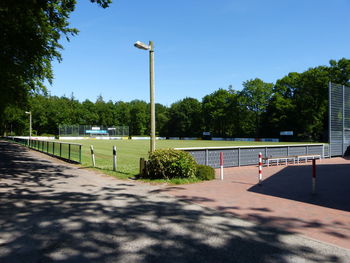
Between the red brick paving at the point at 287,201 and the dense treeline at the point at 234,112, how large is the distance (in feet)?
155

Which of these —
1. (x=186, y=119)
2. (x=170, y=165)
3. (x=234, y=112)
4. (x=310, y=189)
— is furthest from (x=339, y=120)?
(x=186, y=119)

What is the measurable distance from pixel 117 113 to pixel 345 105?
9712 cm

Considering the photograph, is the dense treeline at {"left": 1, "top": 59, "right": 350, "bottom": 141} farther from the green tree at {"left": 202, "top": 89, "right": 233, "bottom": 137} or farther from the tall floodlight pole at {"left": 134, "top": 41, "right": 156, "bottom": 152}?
the tall floodlight pole at {"left": 134, "top": 41, "right": 156, "bottom": 152}

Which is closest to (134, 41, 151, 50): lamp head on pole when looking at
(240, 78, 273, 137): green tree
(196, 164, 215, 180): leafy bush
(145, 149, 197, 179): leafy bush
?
(145, 149, 197, 179): leafy bush

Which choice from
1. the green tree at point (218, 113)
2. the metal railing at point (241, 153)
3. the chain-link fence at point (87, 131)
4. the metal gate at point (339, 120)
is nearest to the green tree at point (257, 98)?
Answer: the green tree at point (218, 113)

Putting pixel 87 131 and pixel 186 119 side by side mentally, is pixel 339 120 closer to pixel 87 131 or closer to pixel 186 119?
pixel 87 131

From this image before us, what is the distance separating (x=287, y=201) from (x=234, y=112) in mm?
83852

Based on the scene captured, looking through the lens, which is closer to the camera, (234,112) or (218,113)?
(234,112)

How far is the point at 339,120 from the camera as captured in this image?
20.6 metres

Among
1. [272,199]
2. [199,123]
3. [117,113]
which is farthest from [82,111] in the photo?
[272,199]

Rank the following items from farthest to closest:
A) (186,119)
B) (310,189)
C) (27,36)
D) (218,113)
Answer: (186,119) → (218,113) → (27,36) → (310,189)

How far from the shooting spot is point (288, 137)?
68.6m

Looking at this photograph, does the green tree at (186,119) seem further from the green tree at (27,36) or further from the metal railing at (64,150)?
the green tree at (27,36)

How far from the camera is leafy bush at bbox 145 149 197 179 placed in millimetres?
9844
